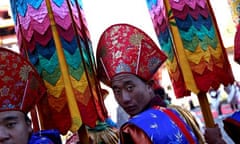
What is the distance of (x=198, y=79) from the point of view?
1.92m

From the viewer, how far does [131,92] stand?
5.79 feet

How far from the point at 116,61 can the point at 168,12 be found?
411mm

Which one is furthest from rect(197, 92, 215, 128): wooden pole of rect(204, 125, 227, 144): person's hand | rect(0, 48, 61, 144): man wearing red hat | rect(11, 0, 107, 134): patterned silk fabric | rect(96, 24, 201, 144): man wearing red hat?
rect(0, 48, 61, 144): man wearing red hat

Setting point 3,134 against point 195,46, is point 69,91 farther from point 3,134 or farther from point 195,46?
point 195,46

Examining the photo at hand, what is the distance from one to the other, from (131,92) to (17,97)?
1.81 feet

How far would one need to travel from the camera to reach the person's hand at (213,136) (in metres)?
1.94

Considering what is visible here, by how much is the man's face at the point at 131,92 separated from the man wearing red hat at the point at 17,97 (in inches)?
15.9

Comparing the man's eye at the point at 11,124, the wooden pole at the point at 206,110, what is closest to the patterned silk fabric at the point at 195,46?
the wooden pole at the point at 206,110

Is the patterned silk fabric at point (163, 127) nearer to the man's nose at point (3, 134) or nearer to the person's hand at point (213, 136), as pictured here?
the man's nose at point (3, 134)

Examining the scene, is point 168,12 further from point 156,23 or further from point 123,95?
point 123,95

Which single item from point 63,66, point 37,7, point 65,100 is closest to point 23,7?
point 37,7

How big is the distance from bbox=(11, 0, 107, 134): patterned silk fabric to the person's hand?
23.3 inches

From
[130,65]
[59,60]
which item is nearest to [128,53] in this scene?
[130,65]

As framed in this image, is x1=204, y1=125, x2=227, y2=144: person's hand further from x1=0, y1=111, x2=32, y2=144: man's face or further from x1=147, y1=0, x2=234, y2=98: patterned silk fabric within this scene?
x1=0, y1=111, x2=32, y2=144: man's face
